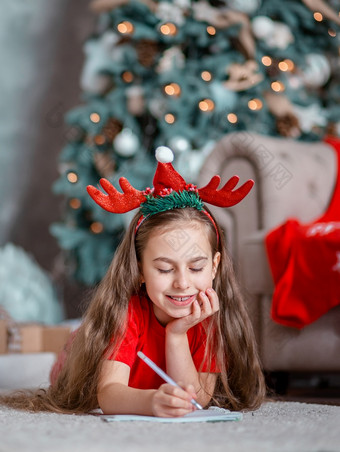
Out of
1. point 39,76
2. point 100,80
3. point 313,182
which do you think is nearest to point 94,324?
point 313,182

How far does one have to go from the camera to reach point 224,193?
4.64 ft

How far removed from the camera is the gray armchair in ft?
5.79

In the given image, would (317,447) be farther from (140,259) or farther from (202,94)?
(202,94)

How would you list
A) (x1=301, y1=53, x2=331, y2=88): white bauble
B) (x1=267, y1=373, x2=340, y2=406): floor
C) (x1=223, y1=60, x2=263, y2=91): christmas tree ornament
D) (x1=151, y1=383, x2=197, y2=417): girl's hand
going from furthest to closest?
(x1=301, y1=53, x2=331, y2=88): white bauble, (x1=223, y1=60, x2=263, y2=91): christmas tree ornament, (x1=267, y1=373, x2=340, y2=406): floor, (x1=151, y1=383, x2=197, y2=417): girl's hand

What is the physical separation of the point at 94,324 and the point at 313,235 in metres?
0.66

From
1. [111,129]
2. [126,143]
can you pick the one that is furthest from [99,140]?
[126,143]

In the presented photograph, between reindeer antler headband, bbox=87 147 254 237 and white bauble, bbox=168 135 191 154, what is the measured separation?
1395 mm

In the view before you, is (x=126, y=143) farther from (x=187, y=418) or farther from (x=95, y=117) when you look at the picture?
(x=187, y=418)

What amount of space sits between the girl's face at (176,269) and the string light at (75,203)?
5.72ft

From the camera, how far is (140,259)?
140cm

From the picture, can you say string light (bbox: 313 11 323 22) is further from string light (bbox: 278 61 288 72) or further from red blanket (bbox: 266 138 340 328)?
red blanket (bbox: 266 138 340 328)

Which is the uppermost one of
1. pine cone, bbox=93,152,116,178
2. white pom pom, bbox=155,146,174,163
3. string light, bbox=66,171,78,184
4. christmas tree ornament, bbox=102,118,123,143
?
christmas tree ornament, bbox=102,118,123,143

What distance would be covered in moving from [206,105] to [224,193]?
1.50 m

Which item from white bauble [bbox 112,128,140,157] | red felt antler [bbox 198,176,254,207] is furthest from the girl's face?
white bauble [bbox 112,128,140,157]
